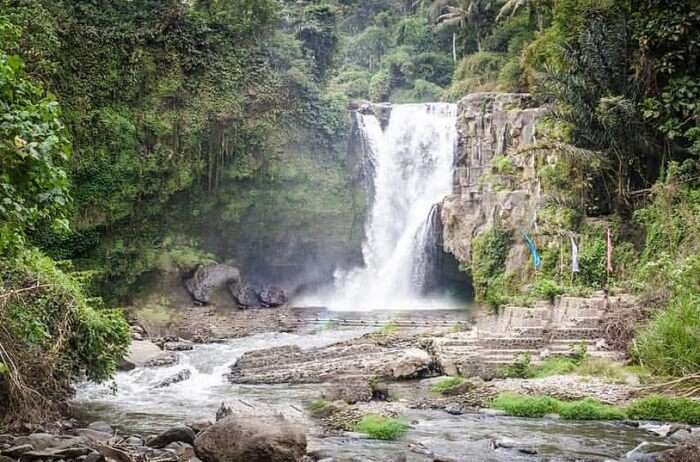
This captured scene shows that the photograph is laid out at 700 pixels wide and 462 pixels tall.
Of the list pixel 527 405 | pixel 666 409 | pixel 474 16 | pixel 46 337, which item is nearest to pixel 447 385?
pixel 527 405

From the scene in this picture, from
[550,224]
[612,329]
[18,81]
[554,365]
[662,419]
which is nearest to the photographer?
[18,81]

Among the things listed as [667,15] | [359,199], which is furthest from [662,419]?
[359,199]

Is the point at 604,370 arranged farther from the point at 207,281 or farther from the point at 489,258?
the point at 207,281

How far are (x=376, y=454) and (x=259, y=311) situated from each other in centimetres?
1937

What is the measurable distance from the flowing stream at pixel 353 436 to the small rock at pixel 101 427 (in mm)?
251

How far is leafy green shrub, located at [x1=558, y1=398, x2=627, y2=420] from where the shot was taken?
10938 millimetres

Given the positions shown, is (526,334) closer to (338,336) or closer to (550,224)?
(550,224)

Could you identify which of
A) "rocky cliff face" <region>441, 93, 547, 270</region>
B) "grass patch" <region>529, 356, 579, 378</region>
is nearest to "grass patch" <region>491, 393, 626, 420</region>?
"grass patch" <region>529, 356, 579, 378</region>

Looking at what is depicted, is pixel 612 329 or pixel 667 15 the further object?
pixel 667 15

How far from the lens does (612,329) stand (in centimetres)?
1452

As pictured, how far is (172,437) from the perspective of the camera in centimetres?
952

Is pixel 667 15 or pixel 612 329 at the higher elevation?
pixel 667 15

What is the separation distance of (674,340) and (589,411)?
1919 mm

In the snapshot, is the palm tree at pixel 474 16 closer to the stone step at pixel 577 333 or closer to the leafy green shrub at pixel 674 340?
the stone step at pixel 577 333
